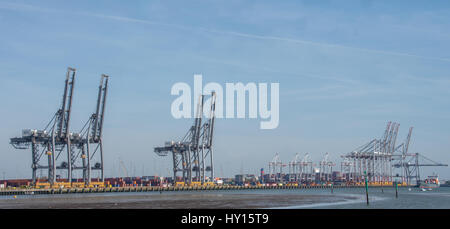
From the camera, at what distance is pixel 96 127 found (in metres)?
124

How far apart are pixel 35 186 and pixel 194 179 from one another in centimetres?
6194

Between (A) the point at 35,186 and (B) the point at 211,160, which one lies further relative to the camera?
(B) the point at 211,160

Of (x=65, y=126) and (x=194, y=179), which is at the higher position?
(x=65, y=126)
